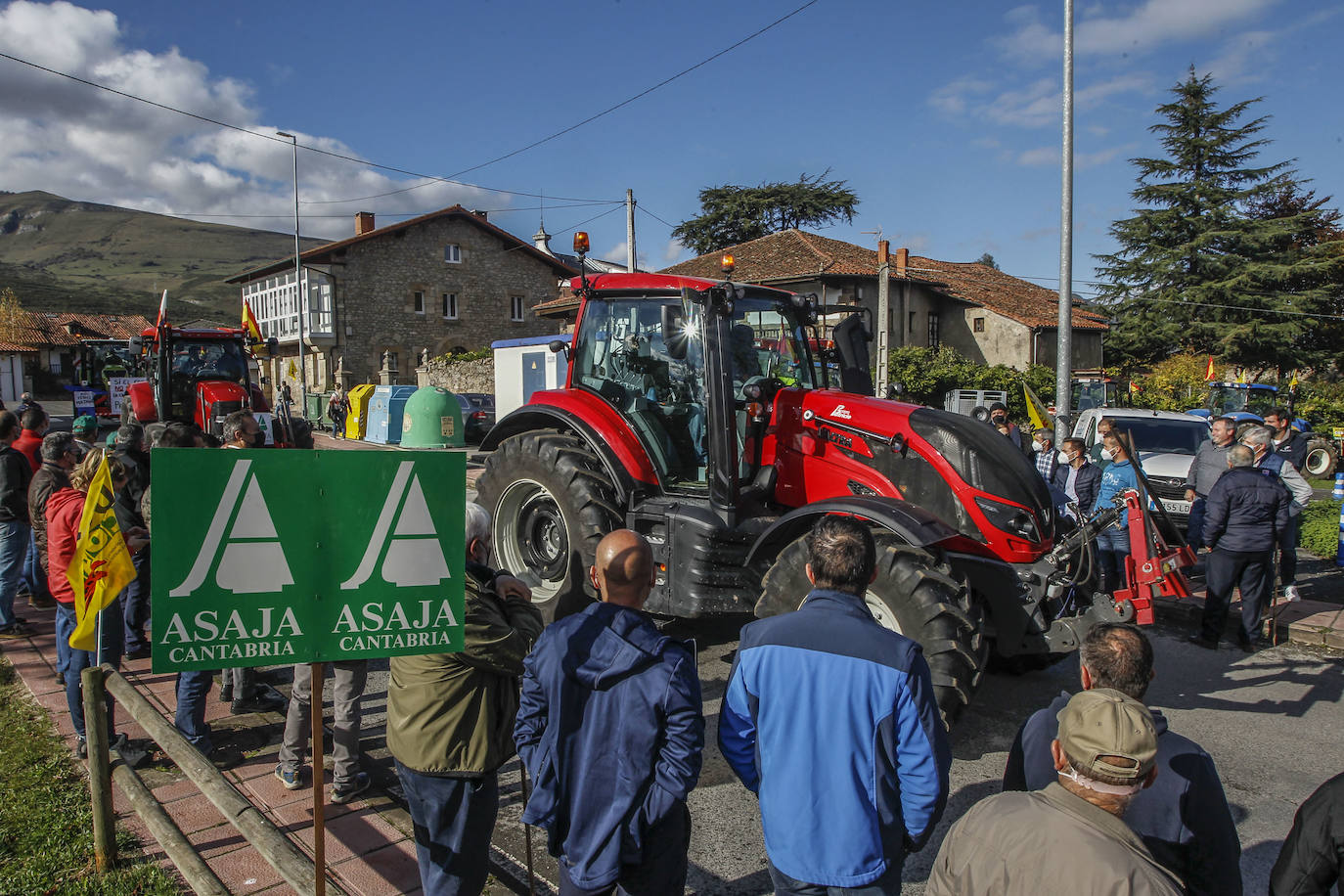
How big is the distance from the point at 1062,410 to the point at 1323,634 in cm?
529

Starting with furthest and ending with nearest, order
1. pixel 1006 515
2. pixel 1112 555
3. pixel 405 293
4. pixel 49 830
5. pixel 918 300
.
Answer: pixel 405 293
pixel 918 300
pixel 1112 555
pixel 1006 515
pixel 49 830

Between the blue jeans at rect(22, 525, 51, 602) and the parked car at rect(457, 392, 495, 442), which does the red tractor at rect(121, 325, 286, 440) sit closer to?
the blue jeans at rect(22, 525, 51, 602)

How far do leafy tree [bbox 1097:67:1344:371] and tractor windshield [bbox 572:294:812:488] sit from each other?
32.9 metres

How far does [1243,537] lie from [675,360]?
4.57 metres

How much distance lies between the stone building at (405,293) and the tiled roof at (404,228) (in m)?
0.05

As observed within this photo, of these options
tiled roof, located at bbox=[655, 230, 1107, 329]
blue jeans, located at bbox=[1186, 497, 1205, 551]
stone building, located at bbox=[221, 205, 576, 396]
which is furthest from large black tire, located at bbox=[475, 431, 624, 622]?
stone building, located at bbox=[221, 205, 576, 396]

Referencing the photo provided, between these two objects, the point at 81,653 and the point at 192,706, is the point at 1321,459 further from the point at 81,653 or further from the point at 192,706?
the point at 81,653

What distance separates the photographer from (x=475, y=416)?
2239cm

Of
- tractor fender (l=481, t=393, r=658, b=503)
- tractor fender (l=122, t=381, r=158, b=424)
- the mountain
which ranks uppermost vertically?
the mountain

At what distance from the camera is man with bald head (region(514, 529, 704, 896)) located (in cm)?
213

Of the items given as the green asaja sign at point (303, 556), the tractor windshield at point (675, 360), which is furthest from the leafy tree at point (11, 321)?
the green asaja sign at point (303, 556)

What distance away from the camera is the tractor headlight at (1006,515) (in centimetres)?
467

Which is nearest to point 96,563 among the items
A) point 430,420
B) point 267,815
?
point 267,815

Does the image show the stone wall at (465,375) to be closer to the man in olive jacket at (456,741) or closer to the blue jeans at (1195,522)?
the blue jeans at (1195,522)
